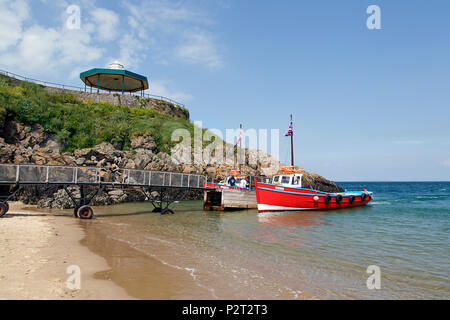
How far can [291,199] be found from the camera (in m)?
29.2

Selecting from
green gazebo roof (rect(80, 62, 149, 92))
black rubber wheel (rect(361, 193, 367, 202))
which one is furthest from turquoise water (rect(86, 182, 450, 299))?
green gazebo roof (rect(80, 62, 149, 92))

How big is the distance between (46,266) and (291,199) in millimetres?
24580

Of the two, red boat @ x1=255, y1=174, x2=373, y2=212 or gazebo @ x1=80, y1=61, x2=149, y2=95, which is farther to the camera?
gazebo @ x1=80, y1=61, x2=149, y2=95

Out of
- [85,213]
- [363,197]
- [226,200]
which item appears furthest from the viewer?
[363,197]

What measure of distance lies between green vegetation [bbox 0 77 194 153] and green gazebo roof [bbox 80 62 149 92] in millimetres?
5409

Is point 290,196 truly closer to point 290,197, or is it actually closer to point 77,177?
point 290,197

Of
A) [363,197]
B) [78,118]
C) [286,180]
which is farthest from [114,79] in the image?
[363,197]

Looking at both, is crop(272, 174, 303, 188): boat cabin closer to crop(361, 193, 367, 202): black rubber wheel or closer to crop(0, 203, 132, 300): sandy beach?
crop(361, 193, 367, 202): black rubber wheel

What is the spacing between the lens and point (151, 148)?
43844 millimetres

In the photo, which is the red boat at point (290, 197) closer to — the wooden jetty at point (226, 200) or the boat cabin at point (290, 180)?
the boat cabin at point (290, 180)

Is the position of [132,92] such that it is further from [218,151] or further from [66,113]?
[218,151]

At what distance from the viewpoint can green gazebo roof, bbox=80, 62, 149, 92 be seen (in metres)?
49.5

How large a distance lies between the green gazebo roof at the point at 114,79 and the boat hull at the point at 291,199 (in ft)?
122

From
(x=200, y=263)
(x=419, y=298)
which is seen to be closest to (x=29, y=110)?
(x=200, y=263)
